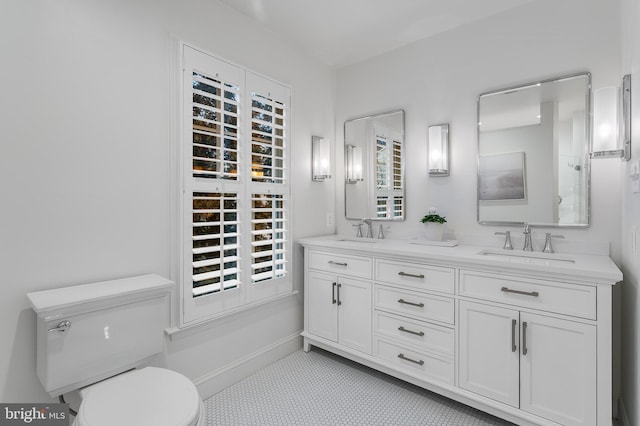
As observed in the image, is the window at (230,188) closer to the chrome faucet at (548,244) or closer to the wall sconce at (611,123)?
the chrome faucet at (548,244)

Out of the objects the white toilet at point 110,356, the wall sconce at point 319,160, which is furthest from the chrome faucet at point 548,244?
the white toilet at point 110,356

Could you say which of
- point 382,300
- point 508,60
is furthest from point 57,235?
point 508,60

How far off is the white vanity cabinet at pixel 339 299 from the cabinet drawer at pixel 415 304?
0.37ft

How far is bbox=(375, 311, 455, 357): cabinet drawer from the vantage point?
2035mm

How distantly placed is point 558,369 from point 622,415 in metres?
0.59

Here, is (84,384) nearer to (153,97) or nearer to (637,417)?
(153,97)

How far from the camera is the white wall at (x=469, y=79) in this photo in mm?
2006

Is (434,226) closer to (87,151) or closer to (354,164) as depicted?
(354,164)

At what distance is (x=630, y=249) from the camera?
1648mm

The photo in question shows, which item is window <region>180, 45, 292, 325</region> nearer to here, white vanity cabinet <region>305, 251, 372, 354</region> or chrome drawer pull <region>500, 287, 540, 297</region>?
white vanity cabinet <region>305, 251, 372, 354</region>

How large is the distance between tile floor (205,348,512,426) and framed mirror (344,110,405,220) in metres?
1.33

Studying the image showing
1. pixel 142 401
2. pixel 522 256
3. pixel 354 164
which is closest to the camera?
pixel 142 401

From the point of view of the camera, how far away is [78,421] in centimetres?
119

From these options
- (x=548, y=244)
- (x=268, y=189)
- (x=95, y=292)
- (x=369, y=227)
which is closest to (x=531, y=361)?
(x=548, y=244)
